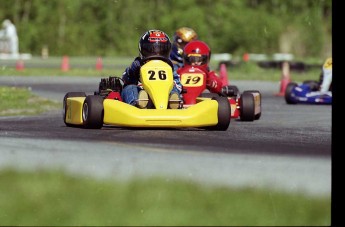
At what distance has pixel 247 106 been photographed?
42.9 ft

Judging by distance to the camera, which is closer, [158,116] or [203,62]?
[158,116]

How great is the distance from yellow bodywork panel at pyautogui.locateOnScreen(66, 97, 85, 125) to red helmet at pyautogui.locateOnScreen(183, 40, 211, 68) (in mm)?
2502

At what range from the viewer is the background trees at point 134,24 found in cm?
5669

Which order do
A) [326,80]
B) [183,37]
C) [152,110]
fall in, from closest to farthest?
[152,110] < [183,37] < [326,80]

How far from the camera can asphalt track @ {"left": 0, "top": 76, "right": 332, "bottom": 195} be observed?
25.6ft

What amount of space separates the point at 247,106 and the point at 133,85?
1.94 meters

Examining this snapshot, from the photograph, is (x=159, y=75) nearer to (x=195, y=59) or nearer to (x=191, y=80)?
(x=191, y=80)

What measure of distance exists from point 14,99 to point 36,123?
181 inches

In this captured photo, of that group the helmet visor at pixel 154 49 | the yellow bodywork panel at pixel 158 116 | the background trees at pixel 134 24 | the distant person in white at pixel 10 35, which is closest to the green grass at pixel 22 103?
the helmet visor at pixel 154 49

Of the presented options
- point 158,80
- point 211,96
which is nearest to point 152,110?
point 158,80

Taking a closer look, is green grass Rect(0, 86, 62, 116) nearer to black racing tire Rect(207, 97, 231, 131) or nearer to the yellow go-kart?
the yellow go-kart

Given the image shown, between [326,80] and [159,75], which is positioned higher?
[159,75]

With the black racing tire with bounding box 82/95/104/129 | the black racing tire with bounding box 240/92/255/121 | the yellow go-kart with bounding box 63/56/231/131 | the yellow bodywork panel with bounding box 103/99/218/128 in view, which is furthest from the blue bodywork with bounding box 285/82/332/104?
the black racing tire with bounding box 82/95/104/129

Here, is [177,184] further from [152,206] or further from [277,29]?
[277,29]
